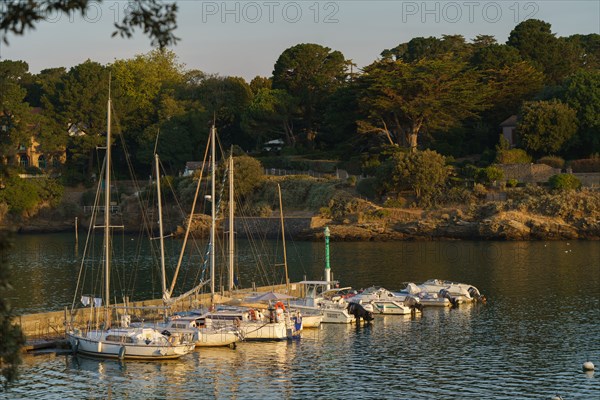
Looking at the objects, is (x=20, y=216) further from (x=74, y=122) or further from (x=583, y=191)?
(x=583, y=191)

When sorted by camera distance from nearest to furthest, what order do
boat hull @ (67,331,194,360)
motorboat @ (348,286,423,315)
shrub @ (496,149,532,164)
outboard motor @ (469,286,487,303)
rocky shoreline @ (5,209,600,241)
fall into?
1. boat hull @ (67,331,194,360)
2. motorboat @ (348,286,423,315)
3. outboard motor @ (469,286,487,303)
4. rocky shoreline @ (5,209,600,241)
5. shrub @ (496,149,532,164)

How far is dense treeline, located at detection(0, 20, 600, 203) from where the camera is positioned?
113m

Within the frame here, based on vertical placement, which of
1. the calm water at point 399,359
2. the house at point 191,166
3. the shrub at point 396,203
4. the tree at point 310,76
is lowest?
the calm water at point 399,359

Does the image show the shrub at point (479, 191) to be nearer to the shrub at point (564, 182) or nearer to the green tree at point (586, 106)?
the shrub at point (564, 182)

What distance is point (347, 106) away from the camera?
119 metres

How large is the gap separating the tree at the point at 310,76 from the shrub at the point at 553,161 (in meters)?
31.7

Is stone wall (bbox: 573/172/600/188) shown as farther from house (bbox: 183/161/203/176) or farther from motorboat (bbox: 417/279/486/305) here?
house (bbox: 183/161/203/176)

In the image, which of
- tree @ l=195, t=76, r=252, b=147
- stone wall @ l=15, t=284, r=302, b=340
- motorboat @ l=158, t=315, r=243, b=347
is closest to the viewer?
stone wall @ l=15, t=284, r=302, b=340

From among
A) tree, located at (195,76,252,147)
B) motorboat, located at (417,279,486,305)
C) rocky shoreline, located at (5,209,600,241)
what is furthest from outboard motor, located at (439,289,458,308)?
tree, located at (195,76,252,147)

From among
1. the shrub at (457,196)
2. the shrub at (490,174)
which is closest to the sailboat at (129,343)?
the shrub at (457,196)

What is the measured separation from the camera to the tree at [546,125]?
108 m

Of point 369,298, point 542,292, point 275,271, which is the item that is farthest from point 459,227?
point 369,298

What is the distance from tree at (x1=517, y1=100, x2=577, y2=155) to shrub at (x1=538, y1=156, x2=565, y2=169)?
4.75 feet

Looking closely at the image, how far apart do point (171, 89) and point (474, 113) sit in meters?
49.1
